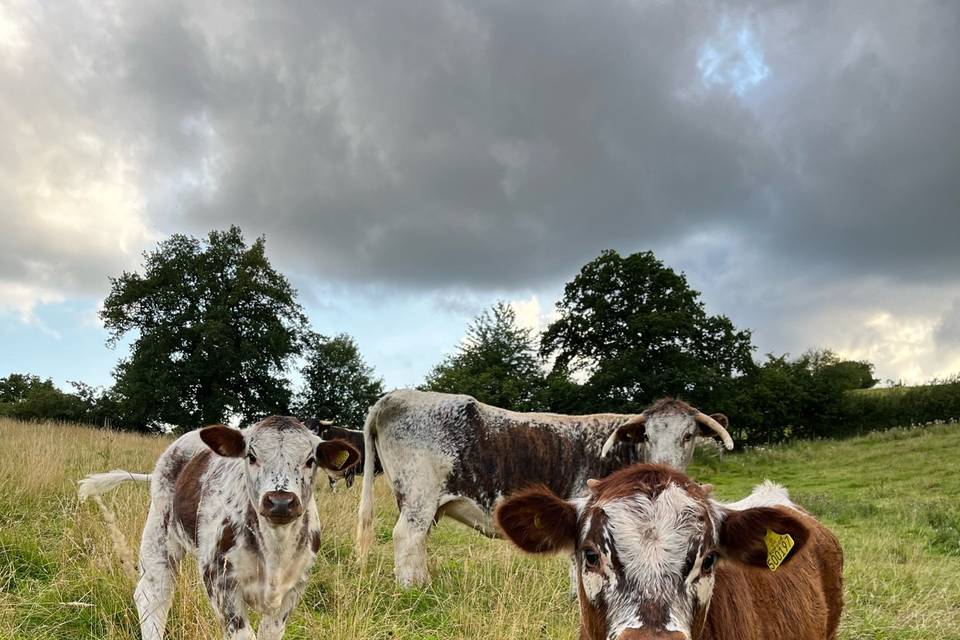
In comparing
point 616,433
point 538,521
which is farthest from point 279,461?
point 616,433

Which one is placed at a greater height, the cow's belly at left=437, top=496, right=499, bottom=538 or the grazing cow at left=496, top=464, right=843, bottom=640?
the grazing cow at left=496, top=464, right=843, bottom=640

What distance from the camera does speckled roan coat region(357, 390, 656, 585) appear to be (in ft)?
26.3

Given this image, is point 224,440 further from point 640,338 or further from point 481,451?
point 640,338

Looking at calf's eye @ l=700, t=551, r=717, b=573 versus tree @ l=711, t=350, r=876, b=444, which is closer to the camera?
calf's eye @ l=700, t=551, r=717, b=573

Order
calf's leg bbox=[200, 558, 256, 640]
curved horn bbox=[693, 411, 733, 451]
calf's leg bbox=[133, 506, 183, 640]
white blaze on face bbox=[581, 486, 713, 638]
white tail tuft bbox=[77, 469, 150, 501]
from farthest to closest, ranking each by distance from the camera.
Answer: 1. curved horn bbox=[693, 411, 733, 451]
2. white tail tuft bbox=[77, 469, 150, 501]
3. calf's leg bbox=[133, 506, 183, 640]
4. calf's leg bbox=[200, 558, 256, 640]
5. white blaze on face bbox=[581, 486, 713, 638]

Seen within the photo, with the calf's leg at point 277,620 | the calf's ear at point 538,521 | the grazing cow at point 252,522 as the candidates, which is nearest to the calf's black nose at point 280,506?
the grazing cow at point 252,522

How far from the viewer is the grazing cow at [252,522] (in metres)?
4.64

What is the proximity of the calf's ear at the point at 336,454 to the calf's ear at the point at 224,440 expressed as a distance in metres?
0.57

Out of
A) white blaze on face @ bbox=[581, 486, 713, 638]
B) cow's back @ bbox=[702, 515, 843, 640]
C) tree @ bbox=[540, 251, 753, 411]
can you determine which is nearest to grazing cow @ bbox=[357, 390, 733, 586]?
cow's back @ bbox=[702, 515, 843, 640]

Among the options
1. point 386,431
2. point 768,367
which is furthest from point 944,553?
point 768,367

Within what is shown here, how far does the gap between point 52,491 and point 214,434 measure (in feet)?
21.5

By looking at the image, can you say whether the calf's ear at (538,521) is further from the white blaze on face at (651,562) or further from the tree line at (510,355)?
the tree line at (510,355)

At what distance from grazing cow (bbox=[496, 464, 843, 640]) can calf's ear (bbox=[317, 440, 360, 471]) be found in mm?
2282

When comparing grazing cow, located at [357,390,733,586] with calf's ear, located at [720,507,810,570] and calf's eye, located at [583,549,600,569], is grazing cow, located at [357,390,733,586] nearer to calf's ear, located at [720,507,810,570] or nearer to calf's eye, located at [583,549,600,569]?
calf's ear, located at [720,507,810,570]
